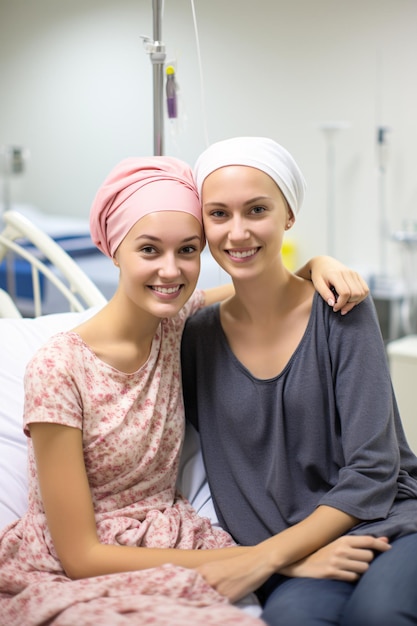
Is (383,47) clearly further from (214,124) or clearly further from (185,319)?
(185,319)

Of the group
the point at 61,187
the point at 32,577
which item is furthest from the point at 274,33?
the point at 32,577

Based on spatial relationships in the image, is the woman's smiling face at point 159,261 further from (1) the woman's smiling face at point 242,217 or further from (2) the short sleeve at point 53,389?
(2) the short sleeve at point 53,389

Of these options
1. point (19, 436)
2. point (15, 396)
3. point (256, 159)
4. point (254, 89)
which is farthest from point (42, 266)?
point (254, 89)

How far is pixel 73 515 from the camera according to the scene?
124 centimetres

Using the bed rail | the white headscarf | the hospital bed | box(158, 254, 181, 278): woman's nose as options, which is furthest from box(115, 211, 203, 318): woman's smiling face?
the bed rail

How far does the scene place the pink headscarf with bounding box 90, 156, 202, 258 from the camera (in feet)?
4.38

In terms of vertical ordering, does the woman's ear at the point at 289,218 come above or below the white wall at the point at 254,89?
below

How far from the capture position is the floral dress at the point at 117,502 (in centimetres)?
113

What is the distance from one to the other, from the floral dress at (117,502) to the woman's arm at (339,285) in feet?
1.01

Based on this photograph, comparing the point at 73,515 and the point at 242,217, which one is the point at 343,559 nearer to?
the point at 73,515

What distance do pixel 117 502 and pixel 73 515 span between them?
0.14 meters

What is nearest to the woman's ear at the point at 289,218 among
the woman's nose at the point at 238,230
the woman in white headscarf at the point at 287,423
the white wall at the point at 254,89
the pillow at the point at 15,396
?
the woman in white headscarf at the point at 287,423

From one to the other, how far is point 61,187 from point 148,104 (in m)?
1.03

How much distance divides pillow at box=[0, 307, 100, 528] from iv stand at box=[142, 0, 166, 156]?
1.50ft
